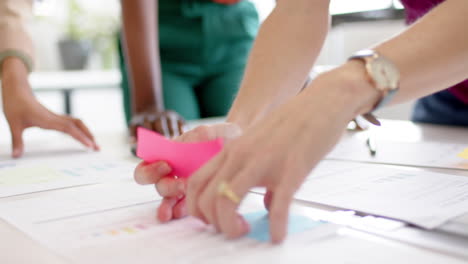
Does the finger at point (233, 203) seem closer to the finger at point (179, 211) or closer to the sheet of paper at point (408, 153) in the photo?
the finger at point (179, 211)

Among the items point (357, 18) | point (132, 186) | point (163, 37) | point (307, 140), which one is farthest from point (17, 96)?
point (357, 18)

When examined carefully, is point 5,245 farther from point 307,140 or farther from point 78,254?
point 307,140

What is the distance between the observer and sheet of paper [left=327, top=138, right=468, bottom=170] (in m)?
0.88

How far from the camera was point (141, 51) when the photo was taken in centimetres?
143

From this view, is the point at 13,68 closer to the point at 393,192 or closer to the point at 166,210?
the point at 166,210

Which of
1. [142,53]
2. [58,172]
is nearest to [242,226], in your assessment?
[58,172]

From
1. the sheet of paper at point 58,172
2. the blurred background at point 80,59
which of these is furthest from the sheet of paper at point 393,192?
the blurred background at point 80,59

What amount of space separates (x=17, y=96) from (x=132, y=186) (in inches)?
21.0

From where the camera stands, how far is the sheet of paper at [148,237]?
0.46 metres

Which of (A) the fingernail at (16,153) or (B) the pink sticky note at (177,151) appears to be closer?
(B) the pink sticky note at (177,151)

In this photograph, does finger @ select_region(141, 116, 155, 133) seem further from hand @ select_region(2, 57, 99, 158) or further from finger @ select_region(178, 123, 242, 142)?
finger @ select_region(178, 123, 242, 142)

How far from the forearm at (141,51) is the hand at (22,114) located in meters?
0.24

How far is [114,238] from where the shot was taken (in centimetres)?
52

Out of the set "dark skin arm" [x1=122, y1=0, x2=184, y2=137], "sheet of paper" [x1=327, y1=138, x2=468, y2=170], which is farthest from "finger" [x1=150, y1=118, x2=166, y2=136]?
"sheet of paper" [x1=327, y1=138, x2=468, y2=170]
